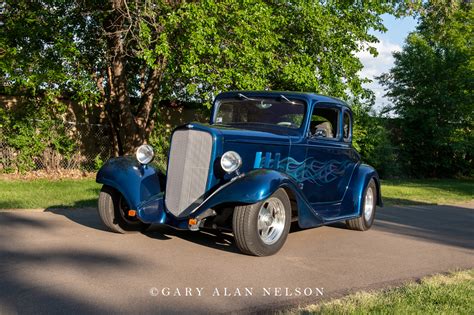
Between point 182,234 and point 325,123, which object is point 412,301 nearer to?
point 182,234

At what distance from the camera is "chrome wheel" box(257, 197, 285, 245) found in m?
5.91

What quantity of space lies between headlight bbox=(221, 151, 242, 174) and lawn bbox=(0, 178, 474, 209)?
4.42 meters

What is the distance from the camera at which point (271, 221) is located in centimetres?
602

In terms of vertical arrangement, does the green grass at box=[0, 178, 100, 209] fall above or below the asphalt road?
below

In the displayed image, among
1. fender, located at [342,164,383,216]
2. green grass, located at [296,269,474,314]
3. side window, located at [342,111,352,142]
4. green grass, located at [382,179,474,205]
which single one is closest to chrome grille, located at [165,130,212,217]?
green grass, located at [296,269,474,314]

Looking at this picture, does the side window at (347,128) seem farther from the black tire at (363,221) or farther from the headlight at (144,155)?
the headlight at (144,155)

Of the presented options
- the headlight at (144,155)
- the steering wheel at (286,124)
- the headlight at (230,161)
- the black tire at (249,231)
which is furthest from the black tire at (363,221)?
the headlight at (144,155)

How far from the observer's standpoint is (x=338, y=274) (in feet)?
17.5

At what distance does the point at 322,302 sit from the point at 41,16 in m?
11.6

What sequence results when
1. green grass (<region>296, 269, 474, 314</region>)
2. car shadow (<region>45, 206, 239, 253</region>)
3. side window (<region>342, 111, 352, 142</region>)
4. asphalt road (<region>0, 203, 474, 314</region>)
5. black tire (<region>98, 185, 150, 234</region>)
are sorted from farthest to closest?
1. side window (<region>342, 111, 352, 142</region>)
2. black tire (<region>98, 185, 150, 234</region>)
3. car shadow (<region>45, 206, 239, 253</region>)
4. asphalt road (<region>0, 203, 474, 314</region>)
5. green grass (<region>296, 269, 474, 314</region>)

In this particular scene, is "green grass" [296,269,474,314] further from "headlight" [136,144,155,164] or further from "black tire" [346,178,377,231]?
"headlight" [136,144,155,164]

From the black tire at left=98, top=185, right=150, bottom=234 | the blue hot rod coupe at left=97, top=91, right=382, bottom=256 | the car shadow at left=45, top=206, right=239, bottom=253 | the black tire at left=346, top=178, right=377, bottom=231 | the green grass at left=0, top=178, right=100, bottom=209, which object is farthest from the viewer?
the green grass at left=0, top=178, right=100, bottom=209

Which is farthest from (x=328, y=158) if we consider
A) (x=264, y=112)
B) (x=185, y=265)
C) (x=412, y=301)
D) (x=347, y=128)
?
(x=412, y=301)

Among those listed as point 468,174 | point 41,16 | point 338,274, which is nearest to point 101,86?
point 41,16
